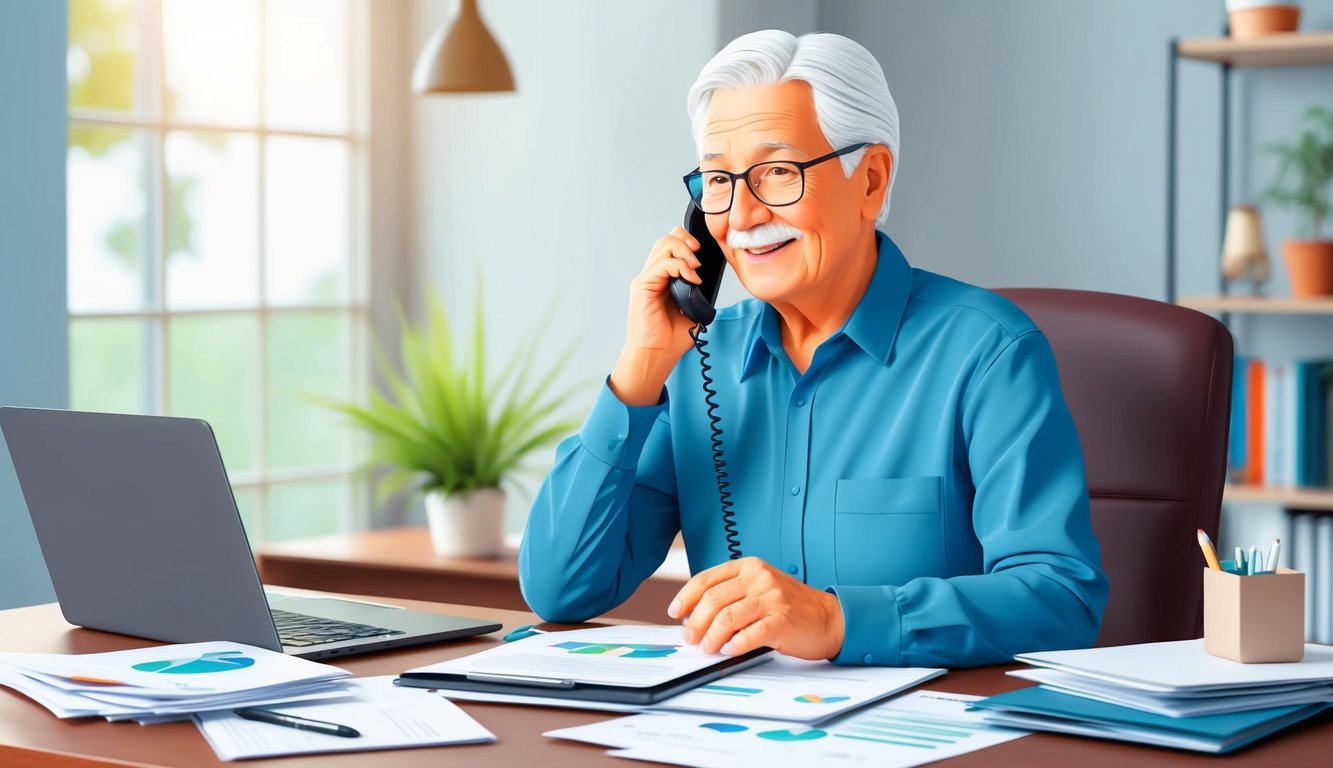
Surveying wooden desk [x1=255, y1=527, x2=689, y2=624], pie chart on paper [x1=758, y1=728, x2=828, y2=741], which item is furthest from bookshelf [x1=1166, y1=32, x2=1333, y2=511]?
pie chart on paper [x1=758, y1=728, x2=828, y2=741]

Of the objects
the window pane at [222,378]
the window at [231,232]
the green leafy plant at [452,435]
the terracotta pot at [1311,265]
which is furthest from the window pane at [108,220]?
the terracotta pot at [1311,265]

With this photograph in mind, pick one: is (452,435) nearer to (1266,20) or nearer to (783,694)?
(1266,20)

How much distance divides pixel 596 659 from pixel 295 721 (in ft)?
0.86

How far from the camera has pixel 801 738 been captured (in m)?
1.05

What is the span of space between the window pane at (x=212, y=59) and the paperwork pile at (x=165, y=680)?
101 inches

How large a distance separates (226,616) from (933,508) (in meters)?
0.70

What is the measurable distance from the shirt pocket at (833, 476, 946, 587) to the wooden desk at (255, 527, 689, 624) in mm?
1295

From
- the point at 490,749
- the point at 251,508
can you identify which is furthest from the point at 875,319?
the point at 251,508

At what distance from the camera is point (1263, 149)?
3652 millimetres

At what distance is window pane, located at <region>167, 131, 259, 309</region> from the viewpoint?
11.9 feet

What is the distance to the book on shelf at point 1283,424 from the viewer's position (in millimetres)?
3398

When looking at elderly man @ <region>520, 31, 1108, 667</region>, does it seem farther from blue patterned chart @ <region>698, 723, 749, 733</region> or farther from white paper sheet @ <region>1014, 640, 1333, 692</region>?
blue patterned chart @ <region>698, 723, 749, 733</region>

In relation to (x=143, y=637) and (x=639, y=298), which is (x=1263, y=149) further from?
(x=143, y=637)

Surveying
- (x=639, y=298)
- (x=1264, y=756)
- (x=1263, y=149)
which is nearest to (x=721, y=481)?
(x=639, y=298)
